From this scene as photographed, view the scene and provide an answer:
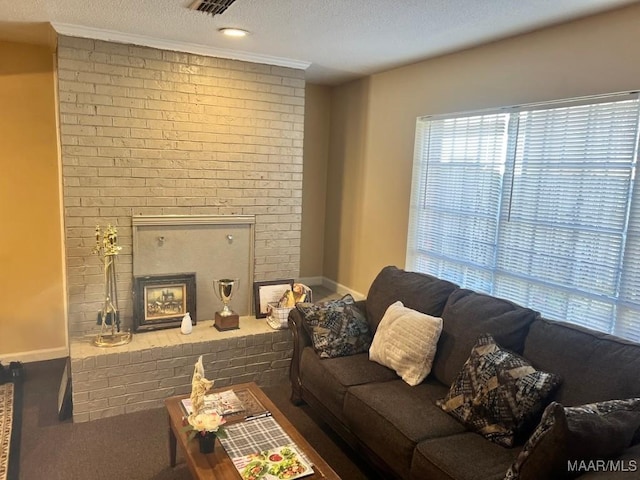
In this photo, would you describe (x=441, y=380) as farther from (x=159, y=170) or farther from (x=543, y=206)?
(x=159, y=170)

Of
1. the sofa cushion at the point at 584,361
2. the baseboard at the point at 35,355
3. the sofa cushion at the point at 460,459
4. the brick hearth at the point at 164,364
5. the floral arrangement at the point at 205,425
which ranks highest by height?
the sofa cushion at the point at 584,361

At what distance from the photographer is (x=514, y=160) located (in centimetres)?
299

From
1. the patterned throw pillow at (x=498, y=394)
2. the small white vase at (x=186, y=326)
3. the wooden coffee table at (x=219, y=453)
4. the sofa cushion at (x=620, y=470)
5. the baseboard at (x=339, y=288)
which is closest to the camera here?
the sofa cushion at (x=620, y=470)

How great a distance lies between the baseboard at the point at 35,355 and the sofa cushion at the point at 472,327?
3.01 m

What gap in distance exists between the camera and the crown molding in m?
3.03

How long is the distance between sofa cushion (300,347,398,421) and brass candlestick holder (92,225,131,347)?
129cm

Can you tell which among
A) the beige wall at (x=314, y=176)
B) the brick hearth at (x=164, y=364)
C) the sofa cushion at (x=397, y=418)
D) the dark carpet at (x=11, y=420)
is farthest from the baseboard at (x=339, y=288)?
the dark carpet at (x=11, y=420)

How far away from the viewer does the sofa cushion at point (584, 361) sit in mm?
1916

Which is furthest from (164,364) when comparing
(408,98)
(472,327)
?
(408,98)

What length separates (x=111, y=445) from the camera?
8.84 ft

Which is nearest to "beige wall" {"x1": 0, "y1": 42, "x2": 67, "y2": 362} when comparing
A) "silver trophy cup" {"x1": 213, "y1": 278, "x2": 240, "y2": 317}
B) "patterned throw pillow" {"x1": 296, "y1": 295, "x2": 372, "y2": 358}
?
"silver trophy cup" {"x1": 213, "y1": 278, "x2": 240, "y2": 317}

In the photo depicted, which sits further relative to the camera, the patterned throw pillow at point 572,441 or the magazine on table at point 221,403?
the magazine on table at point 221,403

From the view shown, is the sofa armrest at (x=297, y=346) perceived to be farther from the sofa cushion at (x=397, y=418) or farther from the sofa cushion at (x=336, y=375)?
the sofa cushion at (x=397, y=418)

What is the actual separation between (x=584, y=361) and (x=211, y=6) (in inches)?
101
